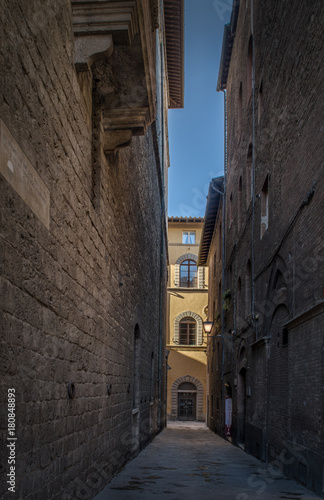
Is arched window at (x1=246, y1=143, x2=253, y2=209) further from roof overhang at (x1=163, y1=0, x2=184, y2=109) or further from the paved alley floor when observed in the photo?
roof overhang at (x1=163, y1=0, x2=184, y2=109)

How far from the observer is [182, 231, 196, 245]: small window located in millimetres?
39562

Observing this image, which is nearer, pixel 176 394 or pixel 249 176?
pixel 249 176

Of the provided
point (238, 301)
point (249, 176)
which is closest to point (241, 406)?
point (238, 301)

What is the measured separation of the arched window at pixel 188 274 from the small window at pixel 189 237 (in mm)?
1464

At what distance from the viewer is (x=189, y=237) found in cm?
3978

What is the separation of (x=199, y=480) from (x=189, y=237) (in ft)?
103

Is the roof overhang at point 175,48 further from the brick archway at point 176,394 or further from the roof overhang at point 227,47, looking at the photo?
the brick archway at point 176,394

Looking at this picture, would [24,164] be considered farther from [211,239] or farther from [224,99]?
[211,239]

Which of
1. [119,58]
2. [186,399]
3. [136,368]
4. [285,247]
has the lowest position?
[186,399]

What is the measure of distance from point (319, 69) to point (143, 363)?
25.7 ft

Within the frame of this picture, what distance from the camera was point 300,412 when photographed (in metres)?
8.45

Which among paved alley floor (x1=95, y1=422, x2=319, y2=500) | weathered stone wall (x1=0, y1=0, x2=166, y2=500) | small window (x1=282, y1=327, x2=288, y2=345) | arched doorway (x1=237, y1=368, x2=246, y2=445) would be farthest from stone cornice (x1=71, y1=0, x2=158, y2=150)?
arched doorway (x1=237, y1=368, x2=246, y2=445)

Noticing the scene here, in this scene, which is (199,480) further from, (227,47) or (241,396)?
(227,47)

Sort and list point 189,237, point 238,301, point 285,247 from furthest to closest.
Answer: point 189,237
point 238,301
point 285,247
